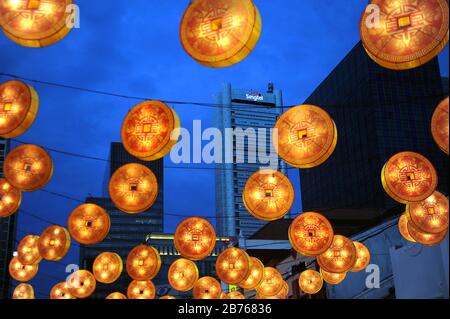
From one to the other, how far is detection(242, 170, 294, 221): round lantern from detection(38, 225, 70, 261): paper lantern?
5.55 meters

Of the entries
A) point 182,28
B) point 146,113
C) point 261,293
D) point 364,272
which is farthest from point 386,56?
point 364,272

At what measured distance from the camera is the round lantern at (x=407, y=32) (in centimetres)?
555

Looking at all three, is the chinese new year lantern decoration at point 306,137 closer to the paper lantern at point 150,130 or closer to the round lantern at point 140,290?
the paper lantern at point 150,130

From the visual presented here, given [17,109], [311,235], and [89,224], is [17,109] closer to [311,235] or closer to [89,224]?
[89,224]

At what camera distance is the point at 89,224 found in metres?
10.6

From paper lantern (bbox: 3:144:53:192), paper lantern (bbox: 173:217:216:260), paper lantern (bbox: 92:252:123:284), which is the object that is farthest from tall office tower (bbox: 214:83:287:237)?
paper lantern (bbox: 3:144:53:192)

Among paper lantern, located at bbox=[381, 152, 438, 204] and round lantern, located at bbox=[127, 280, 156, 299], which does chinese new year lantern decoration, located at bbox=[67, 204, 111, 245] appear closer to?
paper lantern, located at bbox=[381, 152, 438, 204]

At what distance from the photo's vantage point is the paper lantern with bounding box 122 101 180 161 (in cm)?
755

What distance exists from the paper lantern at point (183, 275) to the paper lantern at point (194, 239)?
305cm

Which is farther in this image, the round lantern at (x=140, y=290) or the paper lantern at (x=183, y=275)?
the round lantern at (x=140, y=290)

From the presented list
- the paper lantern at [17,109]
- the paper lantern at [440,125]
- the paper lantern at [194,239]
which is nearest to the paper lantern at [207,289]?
the paper lantern at [194,239]

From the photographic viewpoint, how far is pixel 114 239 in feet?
417

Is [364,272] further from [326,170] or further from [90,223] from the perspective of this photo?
[326,170]

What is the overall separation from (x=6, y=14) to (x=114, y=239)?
126638 mm
